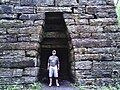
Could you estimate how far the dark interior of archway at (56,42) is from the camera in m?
9.03

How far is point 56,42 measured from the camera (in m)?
9.62

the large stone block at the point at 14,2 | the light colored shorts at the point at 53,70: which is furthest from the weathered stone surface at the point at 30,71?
the large stone block at the point at 14,2

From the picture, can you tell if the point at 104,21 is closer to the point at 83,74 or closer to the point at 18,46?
the point at 83,74

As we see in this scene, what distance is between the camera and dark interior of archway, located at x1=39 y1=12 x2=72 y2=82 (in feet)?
29.6

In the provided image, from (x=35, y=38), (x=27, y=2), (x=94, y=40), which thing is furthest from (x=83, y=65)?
(x=27, y=2)

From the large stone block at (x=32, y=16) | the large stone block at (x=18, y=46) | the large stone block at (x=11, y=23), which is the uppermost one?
the large stone block at (x=32, y=16)

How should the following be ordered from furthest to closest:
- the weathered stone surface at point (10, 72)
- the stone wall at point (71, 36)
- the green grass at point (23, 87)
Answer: the stone wall at point (71, 36) → the weathered stone surface at point (10, 72) → the green grass at point (23, 87)

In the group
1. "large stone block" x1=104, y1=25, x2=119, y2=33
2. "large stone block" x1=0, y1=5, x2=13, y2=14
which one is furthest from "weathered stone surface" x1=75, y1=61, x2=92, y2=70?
"large stone block" x1=0, y1=5, x2=13, y2=14

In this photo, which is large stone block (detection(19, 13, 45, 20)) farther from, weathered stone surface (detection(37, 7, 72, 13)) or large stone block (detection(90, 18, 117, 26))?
large stone block (detection(90, 18, 117, 26))

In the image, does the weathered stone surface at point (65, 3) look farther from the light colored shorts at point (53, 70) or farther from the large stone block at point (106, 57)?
the light colored shorts at point (53, 70)

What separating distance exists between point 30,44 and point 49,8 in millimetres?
1535

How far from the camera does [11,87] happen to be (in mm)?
7277

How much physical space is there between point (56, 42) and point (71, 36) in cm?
183

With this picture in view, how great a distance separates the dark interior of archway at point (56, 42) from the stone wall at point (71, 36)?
0.70m
